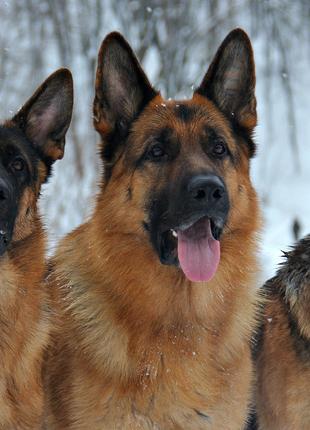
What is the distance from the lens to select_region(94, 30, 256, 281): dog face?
13.2 ft

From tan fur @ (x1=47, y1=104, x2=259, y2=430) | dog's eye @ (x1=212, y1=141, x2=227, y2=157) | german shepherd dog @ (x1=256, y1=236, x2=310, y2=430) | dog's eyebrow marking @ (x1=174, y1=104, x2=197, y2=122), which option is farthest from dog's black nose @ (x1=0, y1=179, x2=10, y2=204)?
german shepherd dog @ (x1=256, y1=236, x2=310, y2=430)

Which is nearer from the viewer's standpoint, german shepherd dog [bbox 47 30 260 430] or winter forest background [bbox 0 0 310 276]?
german shepherd dog [bbox 47 30 260 430]

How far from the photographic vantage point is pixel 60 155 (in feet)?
15.4

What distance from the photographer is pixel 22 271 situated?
163 inches

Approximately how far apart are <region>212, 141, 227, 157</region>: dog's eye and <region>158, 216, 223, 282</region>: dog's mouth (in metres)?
0.46

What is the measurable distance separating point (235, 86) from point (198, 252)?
3.82ft

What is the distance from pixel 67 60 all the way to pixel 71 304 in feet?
42.0

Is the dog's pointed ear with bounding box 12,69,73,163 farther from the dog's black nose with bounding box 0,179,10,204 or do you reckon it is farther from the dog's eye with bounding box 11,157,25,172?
the dog's black nose with bounding box 0,179,10,204

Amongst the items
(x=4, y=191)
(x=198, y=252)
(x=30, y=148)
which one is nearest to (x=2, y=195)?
(x=4, y=191)

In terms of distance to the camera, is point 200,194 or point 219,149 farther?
point 219,149

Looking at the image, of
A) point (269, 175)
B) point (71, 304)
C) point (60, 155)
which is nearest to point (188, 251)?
point (71, 304)

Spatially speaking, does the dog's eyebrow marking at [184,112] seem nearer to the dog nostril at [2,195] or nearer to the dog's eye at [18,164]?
the dog's eye at [18,164]

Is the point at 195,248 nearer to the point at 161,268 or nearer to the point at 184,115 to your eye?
the point at 161,268

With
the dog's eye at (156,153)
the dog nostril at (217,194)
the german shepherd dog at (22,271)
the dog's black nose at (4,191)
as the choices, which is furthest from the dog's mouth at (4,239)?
the dog nostril at (217,194)
